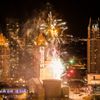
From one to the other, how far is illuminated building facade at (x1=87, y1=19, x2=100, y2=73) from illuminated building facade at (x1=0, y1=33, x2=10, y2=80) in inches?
506

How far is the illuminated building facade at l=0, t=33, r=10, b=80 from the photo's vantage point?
186 feet

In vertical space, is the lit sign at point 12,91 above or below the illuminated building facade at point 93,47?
below

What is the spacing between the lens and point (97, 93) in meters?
41.2

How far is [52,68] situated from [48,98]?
13640mm

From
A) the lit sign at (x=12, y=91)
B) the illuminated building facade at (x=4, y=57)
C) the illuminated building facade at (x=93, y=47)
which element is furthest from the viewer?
the illuminated building facade at (x=4, y=57)

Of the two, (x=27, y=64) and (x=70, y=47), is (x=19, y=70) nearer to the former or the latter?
(x=27, y=64)

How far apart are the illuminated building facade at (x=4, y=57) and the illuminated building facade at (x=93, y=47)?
1286cm

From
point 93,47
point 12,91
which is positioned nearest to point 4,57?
point 93,47

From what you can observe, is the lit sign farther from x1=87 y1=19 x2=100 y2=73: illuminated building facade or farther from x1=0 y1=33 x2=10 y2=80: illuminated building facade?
x1=0 y1=33 x2=10 y2=80: illuminated building facade

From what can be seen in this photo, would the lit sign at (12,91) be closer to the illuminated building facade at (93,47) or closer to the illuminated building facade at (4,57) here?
the illuminated building facade at (93,47)

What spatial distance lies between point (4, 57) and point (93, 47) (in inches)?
556

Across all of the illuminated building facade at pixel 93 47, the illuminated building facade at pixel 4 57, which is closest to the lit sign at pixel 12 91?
the illuminated building facade at pixel 93 47

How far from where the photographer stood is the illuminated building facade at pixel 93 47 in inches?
2089

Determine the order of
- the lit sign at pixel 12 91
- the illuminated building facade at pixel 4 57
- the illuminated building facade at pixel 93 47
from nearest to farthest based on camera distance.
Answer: the lit sign at pixel 12 91 < the illuminated building facade at pixel 93 47 < the illuminated building facade at pixel 4 57
